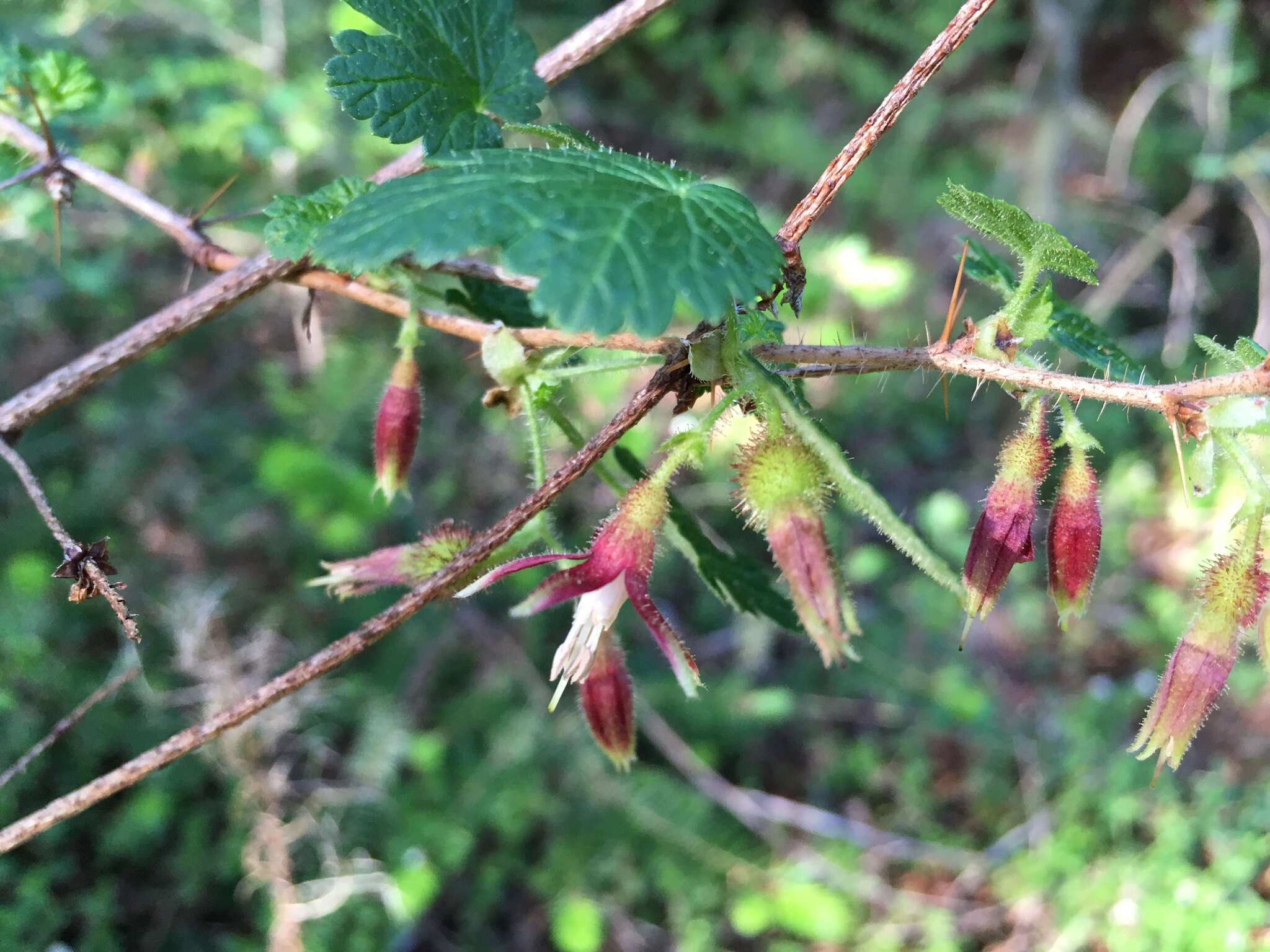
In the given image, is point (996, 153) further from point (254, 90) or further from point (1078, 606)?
point (1078, 606)

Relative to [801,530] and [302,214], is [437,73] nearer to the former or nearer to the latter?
[302,214]

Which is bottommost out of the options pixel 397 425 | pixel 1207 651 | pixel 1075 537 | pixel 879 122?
pixel 1207 651

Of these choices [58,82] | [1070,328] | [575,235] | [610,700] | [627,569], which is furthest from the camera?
[58,82]

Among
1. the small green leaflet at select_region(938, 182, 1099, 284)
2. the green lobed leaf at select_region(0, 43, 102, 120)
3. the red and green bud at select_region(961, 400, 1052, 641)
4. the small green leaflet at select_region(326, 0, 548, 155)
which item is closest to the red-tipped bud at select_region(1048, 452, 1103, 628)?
the red and green bud at select_region(961, 400, 1052, 641)

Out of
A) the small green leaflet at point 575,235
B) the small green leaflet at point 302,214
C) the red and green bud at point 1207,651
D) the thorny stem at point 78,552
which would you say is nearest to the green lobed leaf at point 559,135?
the small green leaflet at point 575,235

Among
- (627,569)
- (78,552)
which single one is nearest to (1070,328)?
(627,569)

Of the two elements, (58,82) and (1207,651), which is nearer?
(1207,651)

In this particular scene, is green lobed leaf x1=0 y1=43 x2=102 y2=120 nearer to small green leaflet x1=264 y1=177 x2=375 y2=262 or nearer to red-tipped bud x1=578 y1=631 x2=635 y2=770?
small green leaflet x1=264 y1=177 x2=375 y2=262

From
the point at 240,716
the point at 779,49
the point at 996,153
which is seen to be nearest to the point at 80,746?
the point at 240,716
